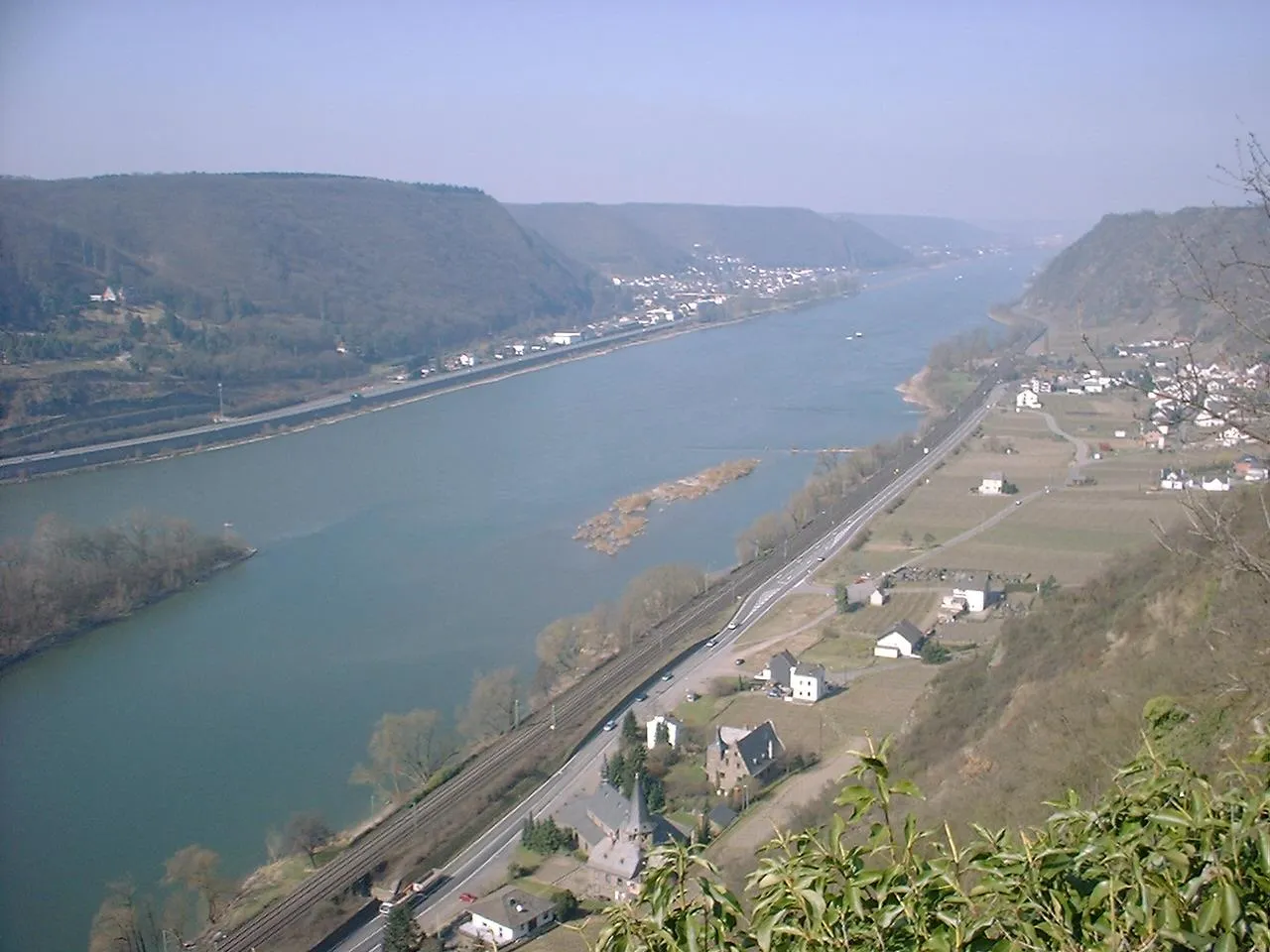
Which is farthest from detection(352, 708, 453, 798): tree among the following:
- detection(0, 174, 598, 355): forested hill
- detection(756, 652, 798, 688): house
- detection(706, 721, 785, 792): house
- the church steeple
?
detection(0, 174, 598, 355): forested hill

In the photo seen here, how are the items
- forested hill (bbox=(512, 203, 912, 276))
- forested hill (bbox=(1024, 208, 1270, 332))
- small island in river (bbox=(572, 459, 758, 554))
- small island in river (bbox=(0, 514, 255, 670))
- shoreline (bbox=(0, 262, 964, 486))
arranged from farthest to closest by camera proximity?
forested hill (bbox=(512, 203, 912, 276)), forested hill (bbox=(1024, 208, 1270, 332)), shoreline (bbox=(0, 262, 964, 486)), small island in river (bbox=(572, 459, 758, 554)), small island in river (bbox=(0, 514, 255, 670))

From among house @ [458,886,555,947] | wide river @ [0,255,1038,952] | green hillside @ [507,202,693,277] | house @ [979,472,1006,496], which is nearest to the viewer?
house @ [458,886,555,947]

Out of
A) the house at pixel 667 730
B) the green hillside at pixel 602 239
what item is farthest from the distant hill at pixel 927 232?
the house at pixel 667 730

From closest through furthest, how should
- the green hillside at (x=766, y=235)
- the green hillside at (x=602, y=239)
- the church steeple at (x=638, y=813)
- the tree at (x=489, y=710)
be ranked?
the church steeple at (x=638, y=813)
the tree at (x=489, y=710)
the green hillside at (x=602, y=239)
the green hillside at (x=766, y=235)

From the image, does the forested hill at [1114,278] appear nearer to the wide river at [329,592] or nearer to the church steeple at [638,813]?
the wide river at [329,592]

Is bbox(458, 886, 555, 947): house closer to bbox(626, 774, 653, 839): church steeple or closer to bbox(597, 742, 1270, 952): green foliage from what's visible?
bbox(626, 774, 653, 839): church steeple

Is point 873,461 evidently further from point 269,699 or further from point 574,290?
point 574,290

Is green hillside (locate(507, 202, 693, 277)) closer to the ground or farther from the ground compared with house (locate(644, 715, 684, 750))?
farther from the ground
